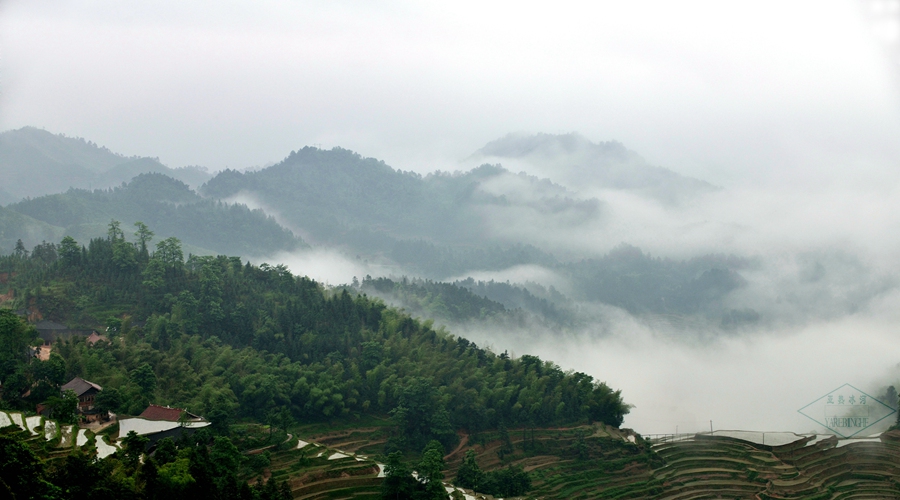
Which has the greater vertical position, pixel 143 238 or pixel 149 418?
pixel 143 238

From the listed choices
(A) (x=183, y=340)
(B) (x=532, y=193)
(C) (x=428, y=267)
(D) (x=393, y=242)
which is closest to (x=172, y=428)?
(A) (x=183, y=340)

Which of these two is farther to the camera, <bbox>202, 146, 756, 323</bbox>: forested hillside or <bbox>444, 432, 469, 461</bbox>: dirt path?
<bbox>202, 146, 756, 323</bbox>: forested hillside

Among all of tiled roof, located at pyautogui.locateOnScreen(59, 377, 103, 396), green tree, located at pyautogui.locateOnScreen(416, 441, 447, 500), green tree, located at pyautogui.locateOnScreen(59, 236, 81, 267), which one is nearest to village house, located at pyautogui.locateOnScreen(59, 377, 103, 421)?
tiled roof, located at pyautogui.locateOnScreen(59, 377, 103, 396)

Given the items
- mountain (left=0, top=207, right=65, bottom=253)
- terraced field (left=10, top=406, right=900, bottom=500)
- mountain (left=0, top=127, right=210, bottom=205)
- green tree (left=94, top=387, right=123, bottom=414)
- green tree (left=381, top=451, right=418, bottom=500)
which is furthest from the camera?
mountain (left=0, top=127, right=210, bottom=205)

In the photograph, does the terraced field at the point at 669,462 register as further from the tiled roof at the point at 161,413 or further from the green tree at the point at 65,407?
the green tree at the point at 65,407

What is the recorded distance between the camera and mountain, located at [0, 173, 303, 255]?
401ft

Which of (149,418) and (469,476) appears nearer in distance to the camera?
(149,418)

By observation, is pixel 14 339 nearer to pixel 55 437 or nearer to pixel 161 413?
pixel 161 413

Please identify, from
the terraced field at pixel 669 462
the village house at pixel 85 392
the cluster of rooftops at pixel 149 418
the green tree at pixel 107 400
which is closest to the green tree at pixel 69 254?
the cluster of rooftops at pixel 149 418

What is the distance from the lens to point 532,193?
184 meters

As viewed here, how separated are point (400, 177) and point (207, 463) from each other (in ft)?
534

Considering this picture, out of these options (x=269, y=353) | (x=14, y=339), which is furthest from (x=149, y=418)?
(x=269, y=353)

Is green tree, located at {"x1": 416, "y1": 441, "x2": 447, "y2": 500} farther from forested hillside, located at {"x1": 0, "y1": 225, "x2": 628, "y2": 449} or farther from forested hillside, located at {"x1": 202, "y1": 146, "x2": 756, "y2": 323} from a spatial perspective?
forested hillside, located at {"x1": 202, "y1": 146, "x2": 756, "y2": 323}

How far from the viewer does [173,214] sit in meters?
136
